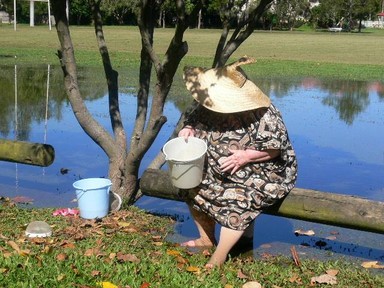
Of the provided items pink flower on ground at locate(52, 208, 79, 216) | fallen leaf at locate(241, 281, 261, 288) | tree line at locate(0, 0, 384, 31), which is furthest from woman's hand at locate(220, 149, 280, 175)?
tree line at locate(0, 0, 384, 31)

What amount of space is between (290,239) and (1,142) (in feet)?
9.36

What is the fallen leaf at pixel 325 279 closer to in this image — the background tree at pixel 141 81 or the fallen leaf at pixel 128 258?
the fallen leaf at pixel 128 258

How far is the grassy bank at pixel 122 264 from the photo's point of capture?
4742mm

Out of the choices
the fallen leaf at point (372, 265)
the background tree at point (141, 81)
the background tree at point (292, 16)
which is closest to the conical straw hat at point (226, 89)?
the background tree at point (141, 81)

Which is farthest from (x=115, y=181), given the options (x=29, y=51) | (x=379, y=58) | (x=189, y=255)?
(x=379, y=58)

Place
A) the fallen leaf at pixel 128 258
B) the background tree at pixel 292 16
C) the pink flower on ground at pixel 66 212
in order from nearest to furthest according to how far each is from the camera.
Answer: the fallen leaf at pixel 128 258
the pink flower on ground at pixel 66 212
the background tree at pixel 292 16

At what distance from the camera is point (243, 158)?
5.36m

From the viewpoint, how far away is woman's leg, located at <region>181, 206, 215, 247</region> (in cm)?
586

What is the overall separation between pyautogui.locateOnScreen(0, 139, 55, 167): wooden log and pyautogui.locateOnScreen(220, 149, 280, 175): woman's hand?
79.9 inches

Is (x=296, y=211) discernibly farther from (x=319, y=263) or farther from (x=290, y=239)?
(x=290, y=239)

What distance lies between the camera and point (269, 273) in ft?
17.4

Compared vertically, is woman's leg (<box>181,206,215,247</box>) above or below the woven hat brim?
below

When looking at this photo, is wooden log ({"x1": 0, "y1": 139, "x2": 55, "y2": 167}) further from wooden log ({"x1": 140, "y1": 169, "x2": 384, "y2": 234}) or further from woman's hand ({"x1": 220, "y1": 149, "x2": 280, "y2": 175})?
woman's hand ({"x1": 220, "y1": 149, "x2": 280, "y2": 175})

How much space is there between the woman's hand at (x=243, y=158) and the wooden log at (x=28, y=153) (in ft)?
6.66
